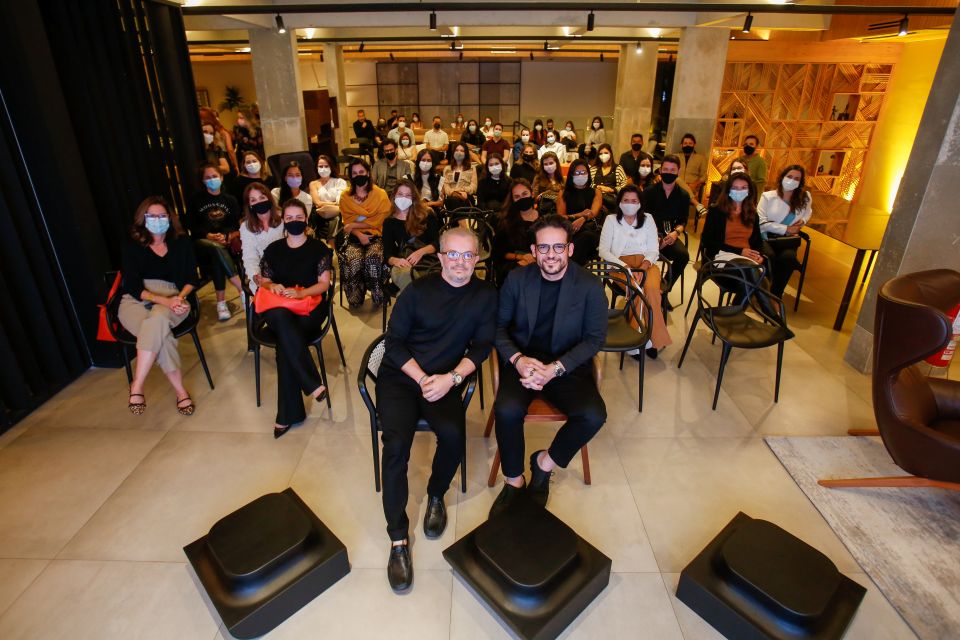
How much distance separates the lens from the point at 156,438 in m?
3.12

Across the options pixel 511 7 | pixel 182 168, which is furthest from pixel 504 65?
pixel 182 168

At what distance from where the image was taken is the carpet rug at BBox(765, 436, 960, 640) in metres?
2.17

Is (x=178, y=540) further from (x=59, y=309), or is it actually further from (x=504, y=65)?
(x=504, y=65)

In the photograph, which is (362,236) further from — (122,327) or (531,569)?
(531,569)

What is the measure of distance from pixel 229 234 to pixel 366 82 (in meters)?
13.6

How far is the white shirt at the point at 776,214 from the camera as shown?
4.74 m

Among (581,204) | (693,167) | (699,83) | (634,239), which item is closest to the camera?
(634,239)

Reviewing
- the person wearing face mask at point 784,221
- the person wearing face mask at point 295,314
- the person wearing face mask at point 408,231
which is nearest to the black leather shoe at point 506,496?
the person wearing face mask at point 295,314

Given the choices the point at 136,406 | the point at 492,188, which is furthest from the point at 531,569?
the point at 492,188

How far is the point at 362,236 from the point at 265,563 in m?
3.01

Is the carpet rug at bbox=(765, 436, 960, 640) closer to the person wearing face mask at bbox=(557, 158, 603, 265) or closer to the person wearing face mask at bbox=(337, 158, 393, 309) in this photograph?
the person wearing face mask at bbox=(557, 158, 603, 265)

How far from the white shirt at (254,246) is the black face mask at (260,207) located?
4.4 inches

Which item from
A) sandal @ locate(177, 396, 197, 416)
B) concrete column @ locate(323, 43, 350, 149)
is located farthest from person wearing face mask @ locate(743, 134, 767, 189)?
concrete column @ locate(323, 43, 350, 149)

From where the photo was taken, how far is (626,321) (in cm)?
346
